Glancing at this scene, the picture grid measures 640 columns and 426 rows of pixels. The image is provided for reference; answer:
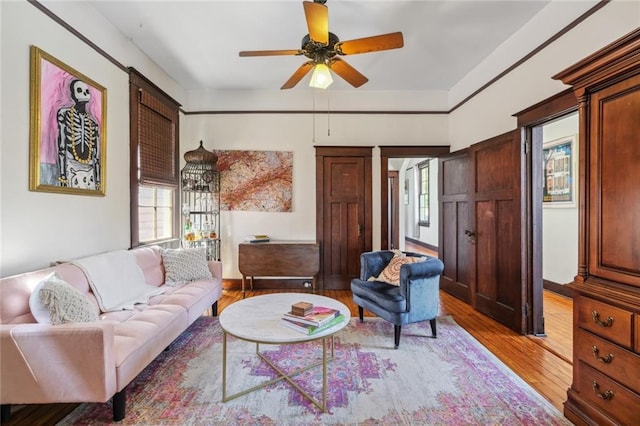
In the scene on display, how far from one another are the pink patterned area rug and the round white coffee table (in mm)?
57

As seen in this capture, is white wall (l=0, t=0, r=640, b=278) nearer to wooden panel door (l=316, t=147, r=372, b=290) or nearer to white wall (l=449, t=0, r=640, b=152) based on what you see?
white wall (l=449, t=0, r=640, b=152)

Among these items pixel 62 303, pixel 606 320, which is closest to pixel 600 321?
pixel 606 320

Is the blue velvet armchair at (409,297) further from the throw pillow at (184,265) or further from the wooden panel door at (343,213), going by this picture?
the throw pillow at (184,265)

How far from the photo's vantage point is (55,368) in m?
1.55

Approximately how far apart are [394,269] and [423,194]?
19.6 ft

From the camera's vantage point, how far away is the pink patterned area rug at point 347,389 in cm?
176

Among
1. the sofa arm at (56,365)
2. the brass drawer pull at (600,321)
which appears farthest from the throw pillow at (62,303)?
the brass drawer pull at (600,321)

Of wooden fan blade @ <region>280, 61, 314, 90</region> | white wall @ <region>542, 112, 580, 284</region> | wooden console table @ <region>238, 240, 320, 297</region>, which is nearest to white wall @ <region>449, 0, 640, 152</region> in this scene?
white wall @ <region>542, 112, 580, 284</region>

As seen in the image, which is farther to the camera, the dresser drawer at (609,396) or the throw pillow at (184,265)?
the throw pillow at (184,265)

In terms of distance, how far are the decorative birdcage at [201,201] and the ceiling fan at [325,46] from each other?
80.3 inches

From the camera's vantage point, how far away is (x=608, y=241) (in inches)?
61.7

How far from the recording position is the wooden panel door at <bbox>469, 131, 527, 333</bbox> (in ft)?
9.61

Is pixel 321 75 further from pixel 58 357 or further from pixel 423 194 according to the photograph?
pixel 423 194

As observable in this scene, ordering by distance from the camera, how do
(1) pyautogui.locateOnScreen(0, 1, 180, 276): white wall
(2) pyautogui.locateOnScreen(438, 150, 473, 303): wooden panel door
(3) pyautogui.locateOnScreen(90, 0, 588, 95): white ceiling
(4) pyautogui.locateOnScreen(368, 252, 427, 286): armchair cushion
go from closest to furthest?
(1) pyautogui.locateOnScreen(0, 1, 180, 276): white wall
(3) pyautogui.locateOnScreen(90, 0, 588, 95): white ceiling
(4) pyautogui.locateOnScreen(368, 252, 427, 286): armchair cushion
(2) pyautogui.locateOnScreen(438, 150, 473, 303): wooden panel door
